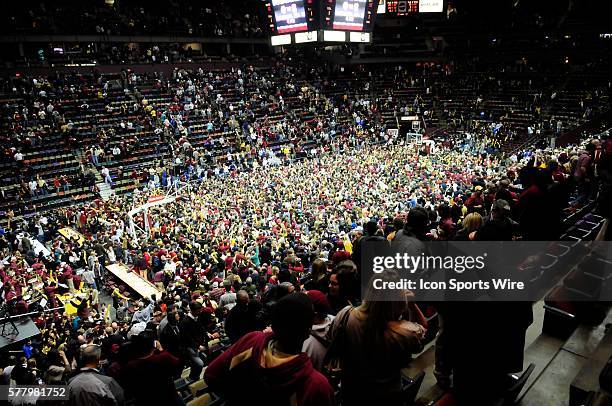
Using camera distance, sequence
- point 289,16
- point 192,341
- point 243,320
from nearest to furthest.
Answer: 1. point 243,320
2. point 192,341
3. point 289,16

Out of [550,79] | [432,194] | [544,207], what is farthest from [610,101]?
[544,207]

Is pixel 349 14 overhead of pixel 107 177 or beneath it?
overhead

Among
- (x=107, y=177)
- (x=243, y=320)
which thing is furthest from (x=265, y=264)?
(x=107, y=177)

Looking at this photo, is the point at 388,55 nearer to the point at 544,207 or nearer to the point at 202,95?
the point at 202,95

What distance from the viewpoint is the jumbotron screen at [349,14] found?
2973cm

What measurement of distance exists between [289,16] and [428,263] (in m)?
29.4

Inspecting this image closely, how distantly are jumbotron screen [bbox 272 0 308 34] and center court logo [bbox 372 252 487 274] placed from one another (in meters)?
28.3

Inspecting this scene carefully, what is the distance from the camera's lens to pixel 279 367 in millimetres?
2291

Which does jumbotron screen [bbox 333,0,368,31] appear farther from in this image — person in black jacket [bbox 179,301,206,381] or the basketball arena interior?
person in black jacket [bbox 179,301,206,381]

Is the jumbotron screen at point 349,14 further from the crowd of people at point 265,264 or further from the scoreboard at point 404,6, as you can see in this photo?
the scoreboard at point 404,6

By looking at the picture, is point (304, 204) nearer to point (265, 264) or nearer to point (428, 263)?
point (265, 264)

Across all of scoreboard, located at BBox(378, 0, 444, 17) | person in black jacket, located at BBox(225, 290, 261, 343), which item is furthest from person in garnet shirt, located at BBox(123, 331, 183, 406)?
scoreboard, located at BBox(378, 0, 444, 17)

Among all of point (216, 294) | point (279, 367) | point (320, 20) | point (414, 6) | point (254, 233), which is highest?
point (414, 6)

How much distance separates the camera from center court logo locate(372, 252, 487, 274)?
143 inches
